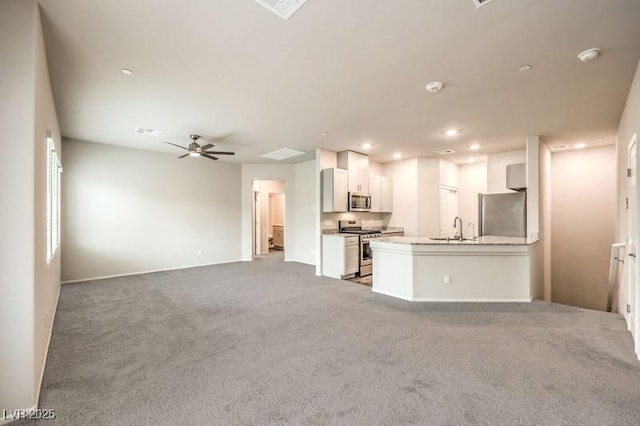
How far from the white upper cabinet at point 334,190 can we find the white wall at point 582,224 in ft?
14.6

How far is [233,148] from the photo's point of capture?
246 inches

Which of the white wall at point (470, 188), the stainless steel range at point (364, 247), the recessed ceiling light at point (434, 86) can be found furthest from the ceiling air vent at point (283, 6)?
the white wall at point (470, 188)

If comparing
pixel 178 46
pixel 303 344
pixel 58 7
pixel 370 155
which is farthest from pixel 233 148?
pixel 303 344

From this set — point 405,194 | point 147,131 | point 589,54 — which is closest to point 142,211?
point 147,131

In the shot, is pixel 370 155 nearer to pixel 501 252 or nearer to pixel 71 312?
pixel 501 252

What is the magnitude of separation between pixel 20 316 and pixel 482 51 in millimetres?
3986

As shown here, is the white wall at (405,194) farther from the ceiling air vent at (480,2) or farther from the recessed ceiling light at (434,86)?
the ceiling air vent at (480,2)

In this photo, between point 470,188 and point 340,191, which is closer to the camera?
point 340,191

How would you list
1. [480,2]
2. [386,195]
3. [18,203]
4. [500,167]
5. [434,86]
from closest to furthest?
[18,203]
[480,2]
[434,86]
[500,167]
[386,195]

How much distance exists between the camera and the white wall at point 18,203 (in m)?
1.82

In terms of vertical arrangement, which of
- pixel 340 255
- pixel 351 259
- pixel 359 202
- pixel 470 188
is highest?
pixel 470 188

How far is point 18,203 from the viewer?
186cm

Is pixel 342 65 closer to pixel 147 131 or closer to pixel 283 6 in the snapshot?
pixel 283 6

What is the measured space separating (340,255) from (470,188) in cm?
415
